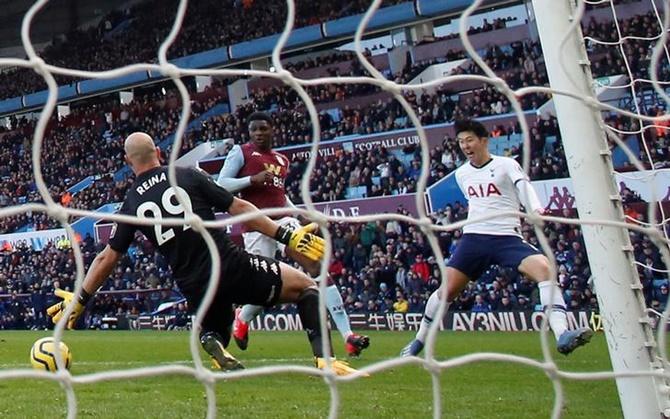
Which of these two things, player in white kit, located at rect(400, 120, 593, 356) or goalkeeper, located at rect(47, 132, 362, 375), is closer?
goalkeeper, located at rect(47, 132, 362, 375)

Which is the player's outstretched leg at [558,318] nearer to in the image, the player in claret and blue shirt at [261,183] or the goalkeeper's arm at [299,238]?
the player in claret and blue shirt at [261,183]

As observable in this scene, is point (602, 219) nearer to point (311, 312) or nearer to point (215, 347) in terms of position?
point (311, 312)

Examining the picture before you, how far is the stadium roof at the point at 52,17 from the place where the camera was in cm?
3466

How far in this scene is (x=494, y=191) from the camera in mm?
6137

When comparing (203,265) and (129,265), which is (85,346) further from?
(129,265)

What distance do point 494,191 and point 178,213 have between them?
227 centimetres

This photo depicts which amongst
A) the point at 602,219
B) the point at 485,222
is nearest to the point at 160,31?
the point at 485,222

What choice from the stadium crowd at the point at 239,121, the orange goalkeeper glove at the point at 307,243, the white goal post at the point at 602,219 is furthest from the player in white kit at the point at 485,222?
the stadium crowd at the point at 239,121

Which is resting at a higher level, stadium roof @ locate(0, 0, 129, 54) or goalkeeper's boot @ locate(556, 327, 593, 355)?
stadium roof @ locate(0, 0, 129, 54)

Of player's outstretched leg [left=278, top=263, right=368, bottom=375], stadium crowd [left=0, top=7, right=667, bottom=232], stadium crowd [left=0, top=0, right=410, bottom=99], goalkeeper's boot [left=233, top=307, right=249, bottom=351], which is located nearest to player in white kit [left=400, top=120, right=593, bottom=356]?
player's outstretched leg [left=278, top=263, right=368, bottom=375]

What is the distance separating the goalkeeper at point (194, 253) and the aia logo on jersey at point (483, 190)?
153 centimetres

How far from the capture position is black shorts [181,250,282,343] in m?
5.05

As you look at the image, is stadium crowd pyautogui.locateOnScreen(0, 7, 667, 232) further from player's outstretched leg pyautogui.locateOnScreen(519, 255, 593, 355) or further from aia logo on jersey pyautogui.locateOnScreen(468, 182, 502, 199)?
player's outstretched leg pyautogui.locateOnScreen(519, 255, 593, 355)

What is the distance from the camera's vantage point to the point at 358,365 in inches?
272
